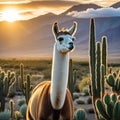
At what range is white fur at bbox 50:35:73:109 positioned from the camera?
1090cm

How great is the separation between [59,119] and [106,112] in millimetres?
1292

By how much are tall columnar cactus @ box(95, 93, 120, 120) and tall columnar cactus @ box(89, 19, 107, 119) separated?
8.99 ft

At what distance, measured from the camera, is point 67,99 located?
37.5 feet

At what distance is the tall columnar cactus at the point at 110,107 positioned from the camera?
1173 cm

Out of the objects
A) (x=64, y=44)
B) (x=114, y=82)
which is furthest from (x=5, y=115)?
(x=64, y=44)

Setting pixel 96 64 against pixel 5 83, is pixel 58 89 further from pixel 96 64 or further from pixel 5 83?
pixel 5 83

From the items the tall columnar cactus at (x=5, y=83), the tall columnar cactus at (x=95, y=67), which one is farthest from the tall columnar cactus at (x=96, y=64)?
the tall columnar cactus at (x=5, y=83)

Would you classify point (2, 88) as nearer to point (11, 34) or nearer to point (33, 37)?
point (11, 34)

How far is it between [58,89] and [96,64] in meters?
4.30

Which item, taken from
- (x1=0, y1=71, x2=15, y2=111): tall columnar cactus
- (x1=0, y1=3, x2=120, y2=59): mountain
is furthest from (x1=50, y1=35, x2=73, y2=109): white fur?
(x1=0, y1=3, x2=120, y2=59): mountain

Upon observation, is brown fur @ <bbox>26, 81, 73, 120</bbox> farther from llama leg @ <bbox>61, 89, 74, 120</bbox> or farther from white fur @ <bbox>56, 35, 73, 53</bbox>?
white fur @ <bbox>56, 35, 73, 53</bbox>

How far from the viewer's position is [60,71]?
1091 cm

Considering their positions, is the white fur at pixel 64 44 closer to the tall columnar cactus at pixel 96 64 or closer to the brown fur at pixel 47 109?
the brown fur at pixel 47 109

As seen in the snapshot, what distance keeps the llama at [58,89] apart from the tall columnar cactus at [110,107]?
32.0 inches
